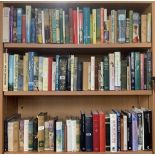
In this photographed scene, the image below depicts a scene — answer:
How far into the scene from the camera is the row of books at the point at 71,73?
1.39 meters

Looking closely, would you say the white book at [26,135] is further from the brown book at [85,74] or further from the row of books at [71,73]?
the brown book at [85,74]

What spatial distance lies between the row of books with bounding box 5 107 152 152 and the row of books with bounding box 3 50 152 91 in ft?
0.59

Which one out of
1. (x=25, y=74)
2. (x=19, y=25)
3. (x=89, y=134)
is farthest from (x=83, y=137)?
(x=19, y=25)

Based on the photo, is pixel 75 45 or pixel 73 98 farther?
pixel 73 98

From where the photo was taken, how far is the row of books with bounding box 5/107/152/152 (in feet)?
4.54

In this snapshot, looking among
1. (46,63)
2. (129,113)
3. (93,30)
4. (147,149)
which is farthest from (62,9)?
(147,149)

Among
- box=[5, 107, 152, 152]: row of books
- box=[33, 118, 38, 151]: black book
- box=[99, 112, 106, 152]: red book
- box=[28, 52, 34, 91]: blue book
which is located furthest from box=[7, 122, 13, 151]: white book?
box=[99, 112, 106, 152]: red book

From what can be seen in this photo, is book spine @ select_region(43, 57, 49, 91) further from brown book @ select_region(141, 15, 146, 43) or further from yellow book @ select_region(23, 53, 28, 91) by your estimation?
brown book @ select_region(141, 15, 146, 43)

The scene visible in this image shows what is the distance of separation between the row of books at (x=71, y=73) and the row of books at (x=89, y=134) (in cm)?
18

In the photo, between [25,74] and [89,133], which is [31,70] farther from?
[89,133]

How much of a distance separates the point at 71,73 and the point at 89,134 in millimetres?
366

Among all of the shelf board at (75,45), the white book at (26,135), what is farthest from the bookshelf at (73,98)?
the white book at (26,135)

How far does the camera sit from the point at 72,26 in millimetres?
1409

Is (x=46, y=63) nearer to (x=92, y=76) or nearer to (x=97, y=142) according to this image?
(x=92, y=76)
